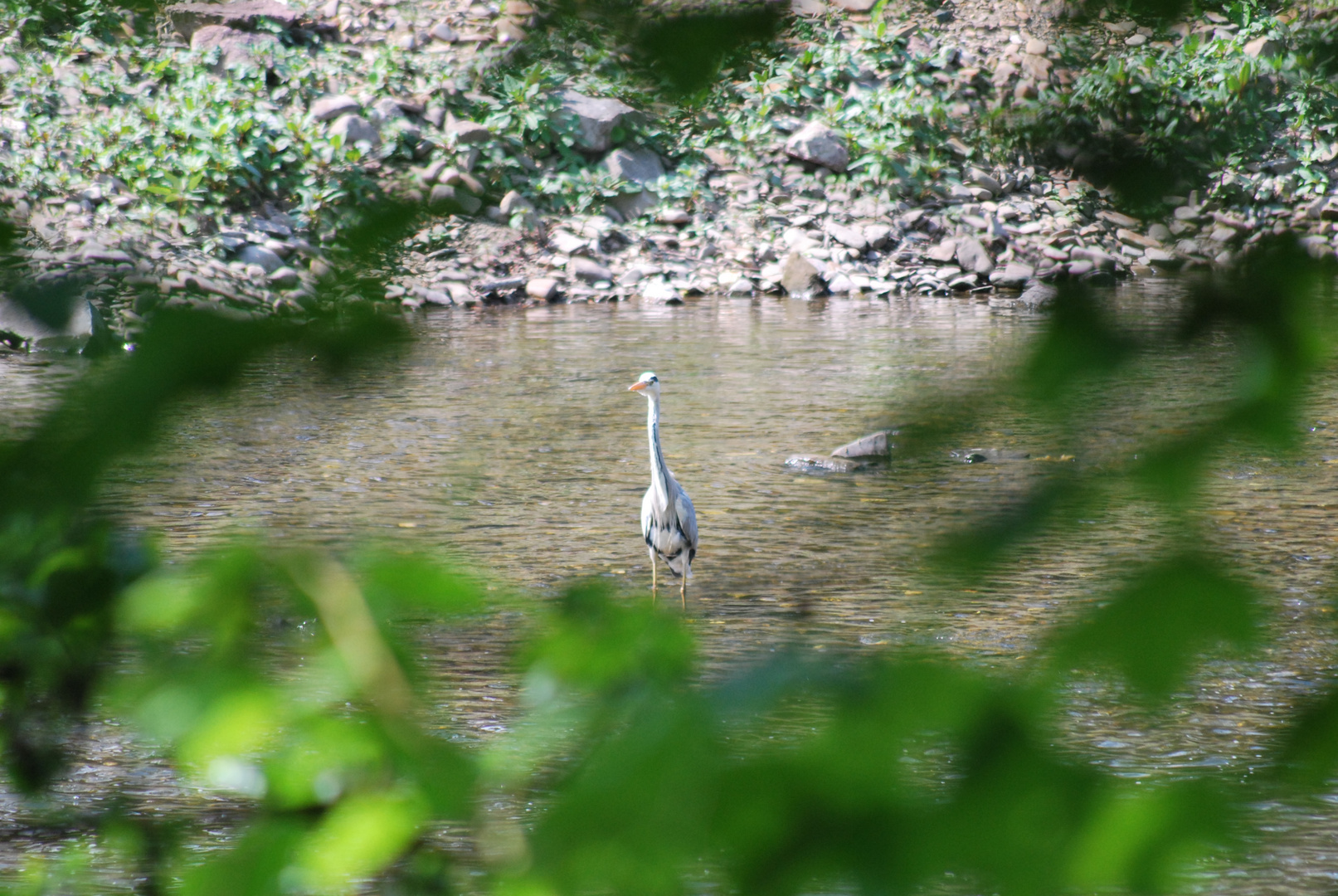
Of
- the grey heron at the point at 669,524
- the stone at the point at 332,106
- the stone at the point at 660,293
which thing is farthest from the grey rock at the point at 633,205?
the stone at the point at 332,106

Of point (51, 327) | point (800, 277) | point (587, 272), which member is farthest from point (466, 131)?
point (800, 277)

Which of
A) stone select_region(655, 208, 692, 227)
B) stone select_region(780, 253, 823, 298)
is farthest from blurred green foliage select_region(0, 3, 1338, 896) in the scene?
stone select_region(655, 208, 692, 227)

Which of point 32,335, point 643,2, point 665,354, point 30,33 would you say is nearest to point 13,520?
point 32,335

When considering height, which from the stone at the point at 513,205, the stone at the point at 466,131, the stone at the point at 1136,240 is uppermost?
the stone at the point at 466,131

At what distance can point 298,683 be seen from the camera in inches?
22.3

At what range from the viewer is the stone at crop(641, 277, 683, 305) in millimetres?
16938

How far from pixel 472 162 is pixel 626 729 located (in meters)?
0.26

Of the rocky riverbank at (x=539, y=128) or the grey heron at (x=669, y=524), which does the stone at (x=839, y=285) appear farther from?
the rocky riverbank at (x=539, y=128)

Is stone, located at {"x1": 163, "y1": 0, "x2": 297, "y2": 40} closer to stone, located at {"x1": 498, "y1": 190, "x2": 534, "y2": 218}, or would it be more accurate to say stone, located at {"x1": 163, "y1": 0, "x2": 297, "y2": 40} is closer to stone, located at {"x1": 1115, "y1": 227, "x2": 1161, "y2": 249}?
stone, located at {"x1": 498, "y1": 190, "x2": 534, "y2": 218}

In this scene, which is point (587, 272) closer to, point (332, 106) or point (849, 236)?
point (849, 236)

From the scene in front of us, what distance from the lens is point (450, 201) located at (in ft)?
1.66

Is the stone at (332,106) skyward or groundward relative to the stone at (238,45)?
groundward

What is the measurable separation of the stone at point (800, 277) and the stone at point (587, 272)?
8.10 ft

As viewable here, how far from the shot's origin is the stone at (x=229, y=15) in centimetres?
68
